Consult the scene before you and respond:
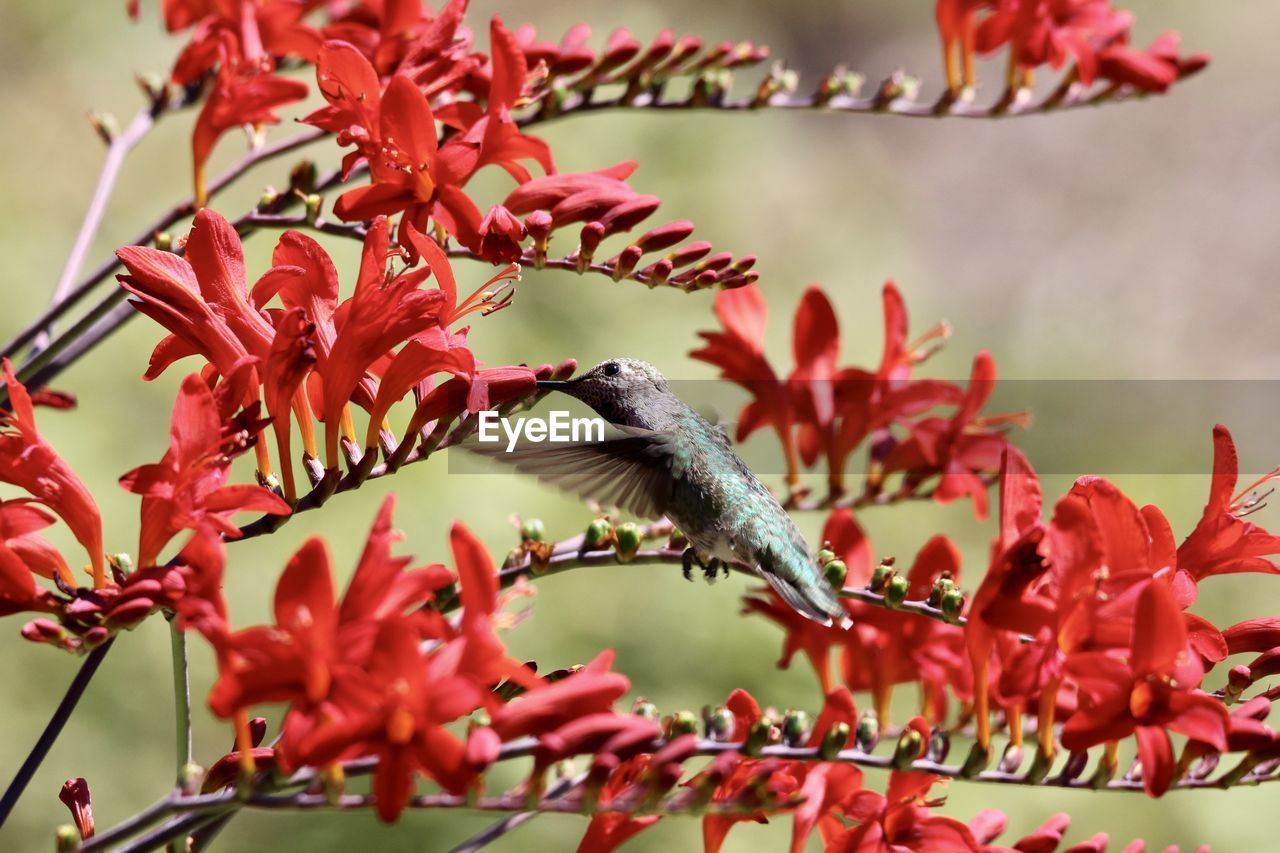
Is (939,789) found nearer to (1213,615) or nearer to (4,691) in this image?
(1213,615)

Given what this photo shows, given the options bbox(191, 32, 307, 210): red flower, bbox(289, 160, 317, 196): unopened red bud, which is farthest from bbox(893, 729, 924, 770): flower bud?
bbox(191, 32, 307, 210): red flower

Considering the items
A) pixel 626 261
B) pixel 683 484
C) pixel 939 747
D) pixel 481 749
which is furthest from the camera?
pixel 683 484

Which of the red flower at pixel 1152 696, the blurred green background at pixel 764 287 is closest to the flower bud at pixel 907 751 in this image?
the red flower at pixel 1152 696

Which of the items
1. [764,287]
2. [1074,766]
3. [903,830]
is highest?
[764,287]

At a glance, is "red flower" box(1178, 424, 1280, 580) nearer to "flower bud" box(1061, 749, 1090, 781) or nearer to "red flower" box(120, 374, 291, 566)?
"flower bud" box(1061, 749, 1090, 781)

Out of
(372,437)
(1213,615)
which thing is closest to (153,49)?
(372,437)

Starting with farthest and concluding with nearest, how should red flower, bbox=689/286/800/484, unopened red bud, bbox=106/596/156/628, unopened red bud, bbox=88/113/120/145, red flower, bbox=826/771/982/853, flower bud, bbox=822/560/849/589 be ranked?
red flower, bbox=689/286/800/484 < unopened red bud, bbox=88/113/120/145 < flower bud, bbox=822/560/849/589 < red flower, bbox=826/771/982/853 < unopened red bud, bbox=106/596/156/628

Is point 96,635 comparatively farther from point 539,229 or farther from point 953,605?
point 953,605

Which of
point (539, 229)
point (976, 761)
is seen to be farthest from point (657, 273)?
point (976, 761)
